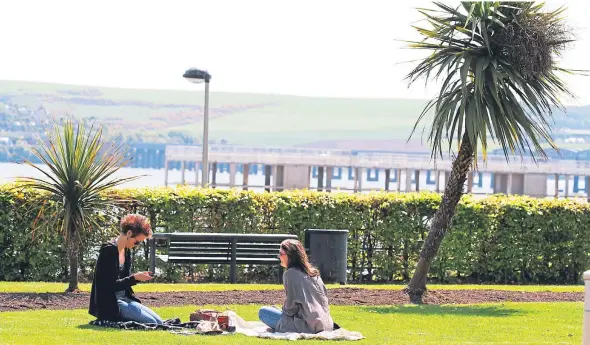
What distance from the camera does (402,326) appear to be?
1223 centimetres

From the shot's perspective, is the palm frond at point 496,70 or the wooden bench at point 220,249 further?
the wooden bench at point 220,249

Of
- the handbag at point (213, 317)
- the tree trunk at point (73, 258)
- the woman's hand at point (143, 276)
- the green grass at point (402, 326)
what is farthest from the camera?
the tree trunk at point (73, 258)

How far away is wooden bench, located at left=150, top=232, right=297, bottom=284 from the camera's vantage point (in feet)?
57.0

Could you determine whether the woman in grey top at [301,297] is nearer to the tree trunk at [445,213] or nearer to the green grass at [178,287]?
the tree trunk at [445,213]

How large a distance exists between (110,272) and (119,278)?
0.24 metres

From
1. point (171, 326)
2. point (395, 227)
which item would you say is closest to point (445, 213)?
point (395, 227)

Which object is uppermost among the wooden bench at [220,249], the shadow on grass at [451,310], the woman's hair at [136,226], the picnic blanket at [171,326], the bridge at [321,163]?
the bridge at [321,163]

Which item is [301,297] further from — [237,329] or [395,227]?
[395,227]

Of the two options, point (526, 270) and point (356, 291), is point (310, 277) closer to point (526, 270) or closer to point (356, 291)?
point (356, 291)

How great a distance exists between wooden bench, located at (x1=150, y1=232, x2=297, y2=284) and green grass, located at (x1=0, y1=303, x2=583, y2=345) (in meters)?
3.75

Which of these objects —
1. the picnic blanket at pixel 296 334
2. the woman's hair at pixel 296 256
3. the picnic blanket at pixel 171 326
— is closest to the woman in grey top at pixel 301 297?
the woman's hair at pixel 296 256

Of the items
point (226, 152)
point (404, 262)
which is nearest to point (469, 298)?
point (404, 262)

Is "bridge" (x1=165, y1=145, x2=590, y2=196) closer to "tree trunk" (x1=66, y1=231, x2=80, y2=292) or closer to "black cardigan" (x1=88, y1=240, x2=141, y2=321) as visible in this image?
"tree trunk" (x1=66, y1=231, x2=80, y2=292)

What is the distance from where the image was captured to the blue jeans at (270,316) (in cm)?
1116
